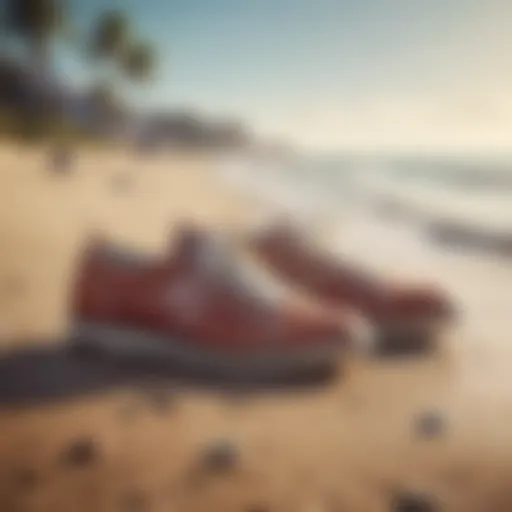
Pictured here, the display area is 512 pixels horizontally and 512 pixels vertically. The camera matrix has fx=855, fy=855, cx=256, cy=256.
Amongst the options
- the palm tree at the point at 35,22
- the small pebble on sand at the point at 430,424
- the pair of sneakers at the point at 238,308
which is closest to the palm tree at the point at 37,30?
the palm tree at the point at 35,22

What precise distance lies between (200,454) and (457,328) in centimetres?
34

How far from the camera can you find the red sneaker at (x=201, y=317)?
101 cm

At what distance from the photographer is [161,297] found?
3.34 ft

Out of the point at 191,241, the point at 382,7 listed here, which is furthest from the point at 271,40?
the point at 191,241

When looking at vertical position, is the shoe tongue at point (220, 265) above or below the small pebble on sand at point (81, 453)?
above

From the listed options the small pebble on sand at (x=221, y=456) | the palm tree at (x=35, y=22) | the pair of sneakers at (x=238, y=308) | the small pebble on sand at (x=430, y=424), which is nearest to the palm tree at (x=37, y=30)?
the palm tree at (x=35, y=22)

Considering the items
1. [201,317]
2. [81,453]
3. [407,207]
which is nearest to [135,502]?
[81,453]

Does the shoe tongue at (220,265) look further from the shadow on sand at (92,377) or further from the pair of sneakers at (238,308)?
the shadow on sand at (92,377)

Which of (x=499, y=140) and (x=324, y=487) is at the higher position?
(x=499, y=140)

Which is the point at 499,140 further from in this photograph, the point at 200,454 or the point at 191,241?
the point at 200,454

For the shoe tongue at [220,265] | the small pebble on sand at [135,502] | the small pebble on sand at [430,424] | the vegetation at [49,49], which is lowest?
the small pebble on sand at [135,502]

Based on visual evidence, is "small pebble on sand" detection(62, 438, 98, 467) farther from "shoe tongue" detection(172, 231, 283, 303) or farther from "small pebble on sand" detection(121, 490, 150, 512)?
"shoe tongue" detection(172, 231, 283, 303)

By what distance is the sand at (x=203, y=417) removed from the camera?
3.19 ft

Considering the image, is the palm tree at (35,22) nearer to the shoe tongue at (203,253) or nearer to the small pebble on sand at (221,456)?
the shoe tongue at (203,253)
